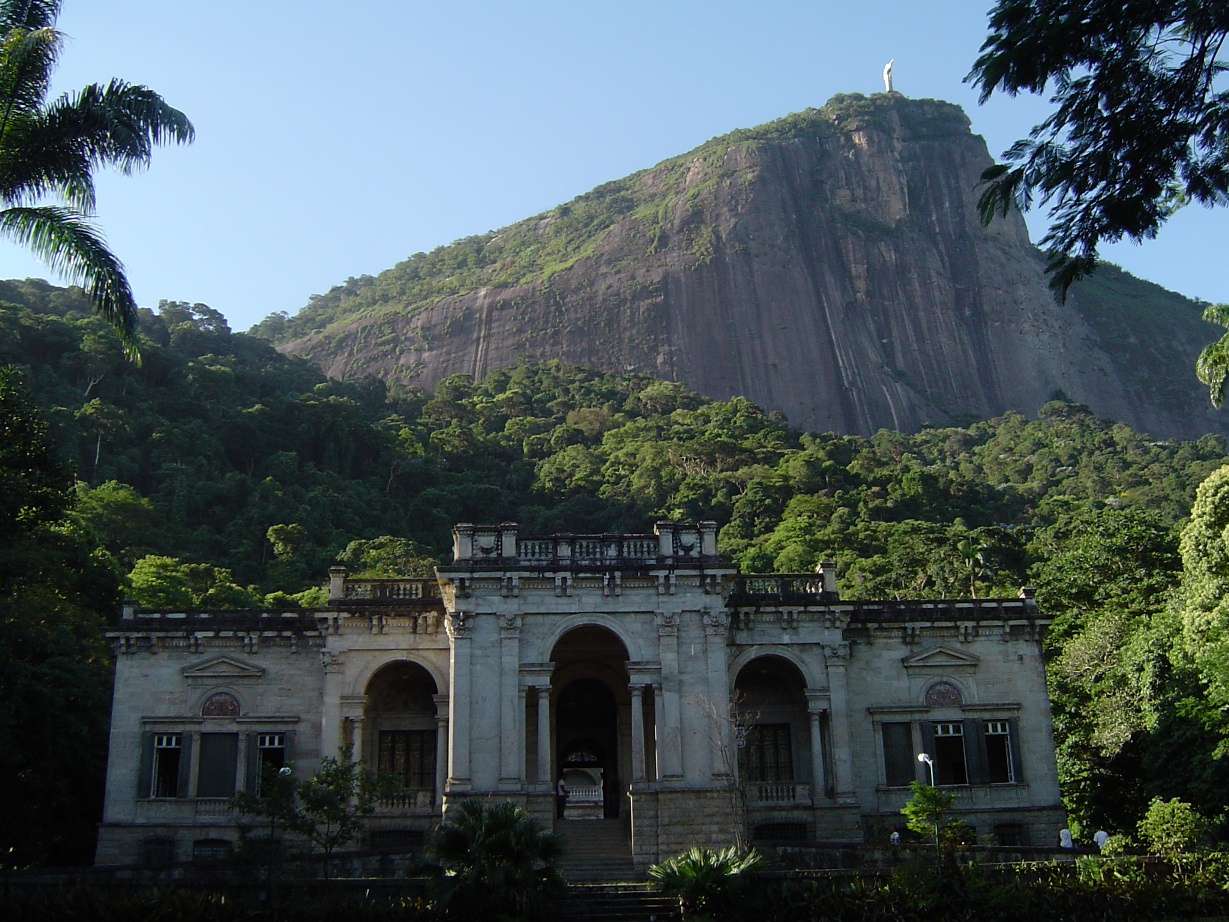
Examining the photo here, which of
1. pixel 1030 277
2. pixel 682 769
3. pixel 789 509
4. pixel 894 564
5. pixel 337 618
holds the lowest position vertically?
pixel 682 769

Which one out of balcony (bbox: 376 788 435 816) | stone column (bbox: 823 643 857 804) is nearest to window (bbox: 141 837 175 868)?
balcony (bbox: 376 788 435 816)

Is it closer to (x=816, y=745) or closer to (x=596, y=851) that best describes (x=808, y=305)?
(x=816, y=745)

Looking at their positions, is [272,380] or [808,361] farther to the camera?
[808,361]

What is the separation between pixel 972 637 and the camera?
1325 inches

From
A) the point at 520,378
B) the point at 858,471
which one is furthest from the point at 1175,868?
the point at 520,378

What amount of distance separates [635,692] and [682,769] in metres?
2.18

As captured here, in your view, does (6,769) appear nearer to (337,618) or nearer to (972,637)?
(337,618)

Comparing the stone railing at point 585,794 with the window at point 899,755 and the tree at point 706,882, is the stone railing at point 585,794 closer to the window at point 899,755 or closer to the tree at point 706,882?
the window at point 899,755

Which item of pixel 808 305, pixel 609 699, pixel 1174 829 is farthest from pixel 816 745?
pixel 808 305

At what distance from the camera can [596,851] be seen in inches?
1172

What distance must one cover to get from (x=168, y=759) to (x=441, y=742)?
7171mm

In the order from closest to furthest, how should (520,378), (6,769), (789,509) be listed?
(6,769) → (789,509) → (520,378)

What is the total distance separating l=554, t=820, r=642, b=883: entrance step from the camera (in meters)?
27.9

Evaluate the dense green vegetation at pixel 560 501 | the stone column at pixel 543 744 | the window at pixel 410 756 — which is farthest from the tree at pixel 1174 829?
the window at pixel 410 756
